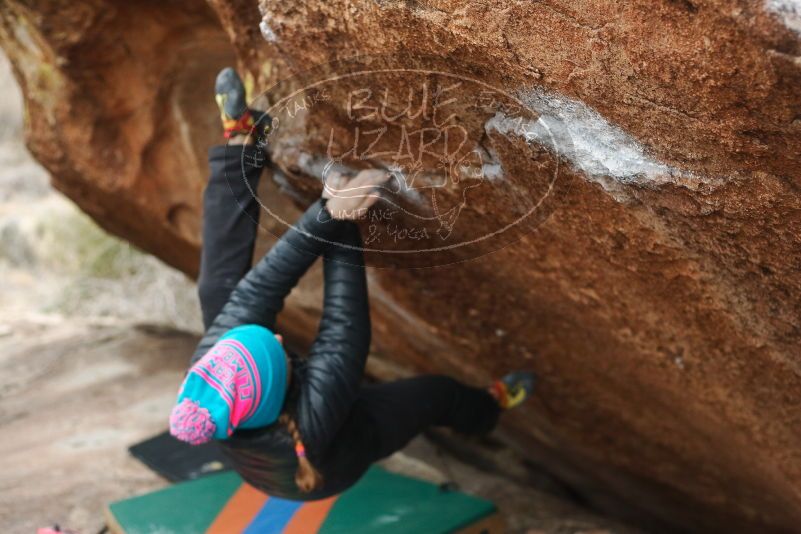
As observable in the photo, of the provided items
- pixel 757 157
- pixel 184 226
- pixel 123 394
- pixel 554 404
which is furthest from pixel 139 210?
pixel 757 157

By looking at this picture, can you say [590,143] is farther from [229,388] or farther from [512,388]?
[512,388]

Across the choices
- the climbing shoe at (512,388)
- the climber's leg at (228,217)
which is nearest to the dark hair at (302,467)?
the climber's leg at (228,217)

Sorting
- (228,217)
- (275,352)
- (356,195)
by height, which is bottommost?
(275,352)

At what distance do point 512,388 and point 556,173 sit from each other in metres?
1.16

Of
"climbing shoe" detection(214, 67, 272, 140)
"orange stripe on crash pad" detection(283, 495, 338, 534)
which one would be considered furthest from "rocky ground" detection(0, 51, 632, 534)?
"climbing shoe" detection(214, 67, 272, 140)

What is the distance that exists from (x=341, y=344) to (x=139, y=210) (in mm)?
1445

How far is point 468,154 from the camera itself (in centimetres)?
146

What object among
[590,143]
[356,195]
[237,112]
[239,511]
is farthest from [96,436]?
[590,143]

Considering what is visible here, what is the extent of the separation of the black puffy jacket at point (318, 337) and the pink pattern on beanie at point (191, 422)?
193mm

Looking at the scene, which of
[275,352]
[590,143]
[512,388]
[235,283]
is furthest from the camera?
[512,388]

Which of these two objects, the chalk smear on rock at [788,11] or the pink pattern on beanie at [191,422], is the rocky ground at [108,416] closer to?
the pink pattern on beanie at [191,422]

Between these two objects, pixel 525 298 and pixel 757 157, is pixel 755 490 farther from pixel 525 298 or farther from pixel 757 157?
pixel 757 157

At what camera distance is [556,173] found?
136 cm

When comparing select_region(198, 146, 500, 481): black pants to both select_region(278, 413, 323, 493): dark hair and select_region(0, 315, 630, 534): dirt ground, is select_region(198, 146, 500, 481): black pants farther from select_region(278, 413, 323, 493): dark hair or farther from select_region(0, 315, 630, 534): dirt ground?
select_region(0, 315, 630, 534): dirt ground
